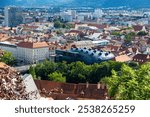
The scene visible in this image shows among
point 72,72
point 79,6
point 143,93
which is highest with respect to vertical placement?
point 143,93

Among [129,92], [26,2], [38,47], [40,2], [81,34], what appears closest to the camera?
[129,92]

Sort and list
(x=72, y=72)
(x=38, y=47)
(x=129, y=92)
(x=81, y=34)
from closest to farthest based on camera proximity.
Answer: (x=129, y=92) → (x=72, y=72) → (x=38, y=47) → (x=81, y=34)

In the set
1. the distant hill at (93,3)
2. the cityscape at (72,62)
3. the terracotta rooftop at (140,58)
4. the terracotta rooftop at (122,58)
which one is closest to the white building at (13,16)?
the cityscape at (72,62)

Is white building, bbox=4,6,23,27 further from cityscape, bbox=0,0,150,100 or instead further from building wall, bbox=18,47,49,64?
building wall, bbox=18,47,49,64

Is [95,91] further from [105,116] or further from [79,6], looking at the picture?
[79,6]

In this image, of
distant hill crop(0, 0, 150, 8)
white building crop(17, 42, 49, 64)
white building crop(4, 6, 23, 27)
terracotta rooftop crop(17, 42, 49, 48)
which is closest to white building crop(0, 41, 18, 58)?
white building crop(17, 42, 49, 64)

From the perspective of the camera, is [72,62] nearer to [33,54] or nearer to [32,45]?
[33,54]

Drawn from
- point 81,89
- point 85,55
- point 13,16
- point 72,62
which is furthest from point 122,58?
point 13,16

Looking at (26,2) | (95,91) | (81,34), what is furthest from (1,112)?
(26,2)

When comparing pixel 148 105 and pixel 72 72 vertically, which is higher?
pixel 148 105
